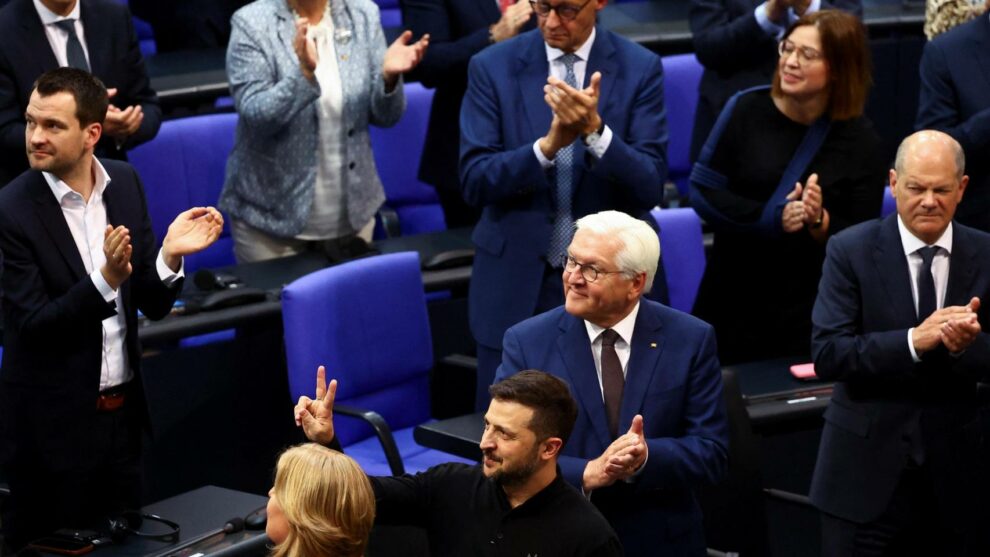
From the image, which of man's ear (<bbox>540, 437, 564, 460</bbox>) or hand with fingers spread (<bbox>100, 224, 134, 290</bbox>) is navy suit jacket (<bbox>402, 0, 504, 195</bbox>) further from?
man's ear (<bbox>540, 437, 564, 460</bbox>)

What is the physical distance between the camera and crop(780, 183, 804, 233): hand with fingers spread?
4.93 m

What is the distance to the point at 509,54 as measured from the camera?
15.6 ft

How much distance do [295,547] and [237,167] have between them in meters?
2.54

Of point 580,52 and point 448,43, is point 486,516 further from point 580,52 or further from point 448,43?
point 448,43

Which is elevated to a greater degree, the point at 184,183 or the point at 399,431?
the point at 184,183

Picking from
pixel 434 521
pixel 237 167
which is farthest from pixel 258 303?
pixel 434 521

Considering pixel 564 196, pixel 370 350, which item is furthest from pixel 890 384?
pixel 370 350

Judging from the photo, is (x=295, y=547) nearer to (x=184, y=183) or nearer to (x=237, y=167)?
(x=237, y=167)

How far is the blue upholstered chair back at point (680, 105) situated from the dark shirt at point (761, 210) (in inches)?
70.1

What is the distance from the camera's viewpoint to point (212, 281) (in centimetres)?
534

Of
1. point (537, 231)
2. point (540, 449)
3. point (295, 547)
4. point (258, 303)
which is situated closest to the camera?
point (295, 547)

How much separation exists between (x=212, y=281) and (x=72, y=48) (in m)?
0.84

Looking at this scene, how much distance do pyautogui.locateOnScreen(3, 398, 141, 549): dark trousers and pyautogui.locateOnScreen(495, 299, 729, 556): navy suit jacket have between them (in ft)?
3.44

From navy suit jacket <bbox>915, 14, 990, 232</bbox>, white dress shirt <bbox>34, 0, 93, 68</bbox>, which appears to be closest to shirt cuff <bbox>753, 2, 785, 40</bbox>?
navy suit jacket <bbox>915, 14, 990, 232</bbox>
